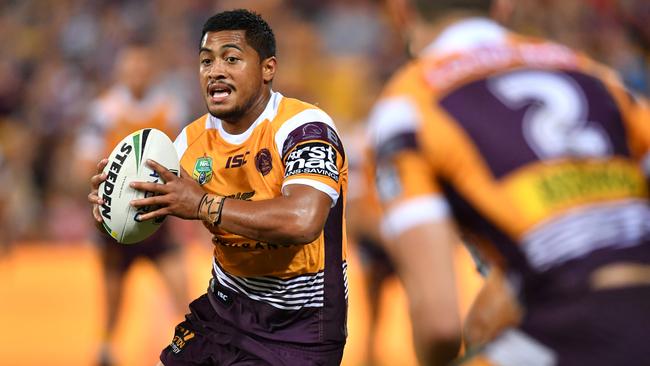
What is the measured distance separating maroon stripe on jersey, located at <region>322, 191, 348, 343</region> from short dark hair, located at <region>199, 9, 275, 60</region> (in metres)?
0.76

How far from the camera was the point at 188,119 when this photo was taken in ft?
46.7

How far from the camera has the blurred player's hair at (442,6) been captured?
108 inches

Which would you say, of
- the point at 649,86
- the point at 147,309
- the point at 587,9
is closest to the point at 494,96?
the point at 147,309

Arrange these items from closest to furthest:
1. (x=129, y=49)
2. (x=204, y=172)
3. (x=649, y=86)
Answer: (x=204, y=172)
(x=129, y=49)
(x=649, y=86)

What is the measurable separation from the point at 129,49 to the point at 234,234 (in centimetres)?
559

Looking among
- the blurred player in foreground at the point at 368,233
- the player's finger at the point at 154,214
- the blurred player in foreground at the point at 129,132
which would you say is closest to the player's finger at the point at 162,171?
the player's finger at the point at 154,214

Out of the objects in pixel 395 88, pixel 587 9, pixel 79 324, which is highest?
pixel 587 9

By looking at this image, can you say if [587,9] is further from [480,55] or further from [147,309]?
[480,55]

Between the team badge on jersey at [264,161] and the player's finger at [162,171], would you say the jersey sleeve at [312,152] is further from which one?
the player's finger at [162,171]

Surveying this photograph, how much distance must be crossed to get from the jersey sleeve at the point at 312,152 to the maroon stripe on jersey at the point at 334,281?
195mm

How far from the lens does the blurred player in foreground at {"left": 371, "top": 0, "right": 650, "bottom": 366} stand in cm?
251

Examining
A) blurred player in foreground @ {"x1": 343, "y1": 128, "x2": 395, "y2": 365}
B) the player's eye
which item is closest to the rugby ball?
the player's eye

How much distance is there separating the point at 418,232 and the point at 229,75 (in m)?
2.15

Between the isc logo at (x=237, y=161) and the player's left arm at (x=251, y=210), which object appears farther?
the isc logo at (x=237, y=161)
